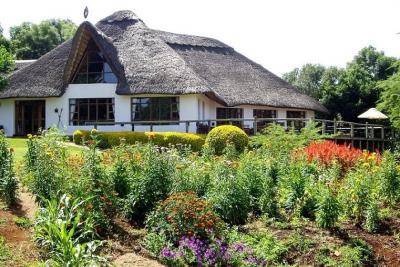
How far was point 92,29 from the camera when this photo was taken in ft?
97.1

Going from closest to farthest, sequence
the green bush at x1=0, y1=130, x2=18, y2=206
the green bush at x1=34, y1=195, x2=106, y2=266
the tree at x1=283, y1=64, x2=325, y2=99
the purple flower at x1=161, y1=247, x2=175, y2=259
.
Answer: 1. the green bush at x1=34, y1=195, x2=106, y2=266
2. the purple flower at x1=161, y1=247, x2=175, y2=259
3. the green bush at x1=0, y1=130, x2=18, y2=206
4. the tree at x1=283, y1=64, x2=325, y2=99

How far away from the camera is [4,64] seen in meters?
28.2

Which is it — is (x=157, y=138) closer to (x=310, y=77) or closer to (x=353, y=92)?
(x=353, y=92)

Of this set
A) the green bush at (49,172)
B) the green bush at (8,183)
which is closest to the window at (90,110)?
the green bush at (8,183)

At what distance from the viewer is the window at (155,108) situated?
2898cm

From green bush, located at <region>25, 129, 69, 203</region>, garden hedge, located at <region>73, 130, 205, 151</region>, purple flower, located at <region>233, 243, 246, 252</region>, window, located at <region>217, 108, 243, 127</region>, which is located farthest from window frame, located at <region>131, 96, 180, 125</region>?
purple flower, located at <region>233, 243, 246, 252</region>

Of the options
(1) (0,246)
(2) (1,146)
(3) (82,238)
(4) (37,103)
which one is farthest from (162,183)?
(4) (37,103)

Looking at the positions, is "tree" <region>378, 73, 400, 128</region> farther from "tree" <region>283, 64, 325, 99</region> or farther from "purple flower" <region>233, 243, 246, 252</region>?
"tree" <region>283, 64, 325, 99</region>

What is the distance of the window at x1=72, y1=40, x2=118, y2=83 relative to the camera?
30391 millimetres

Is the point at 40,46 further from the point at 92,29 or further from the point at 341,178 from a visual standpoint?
the point at 341,178

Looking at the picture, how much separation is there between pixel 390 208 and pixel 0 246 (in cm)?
664

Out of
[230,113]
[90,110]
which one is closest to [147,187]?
[90,110]

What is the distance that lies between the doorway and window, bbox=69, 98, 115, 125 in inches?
86.1

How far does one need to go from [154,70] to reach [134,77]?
1.12 m
